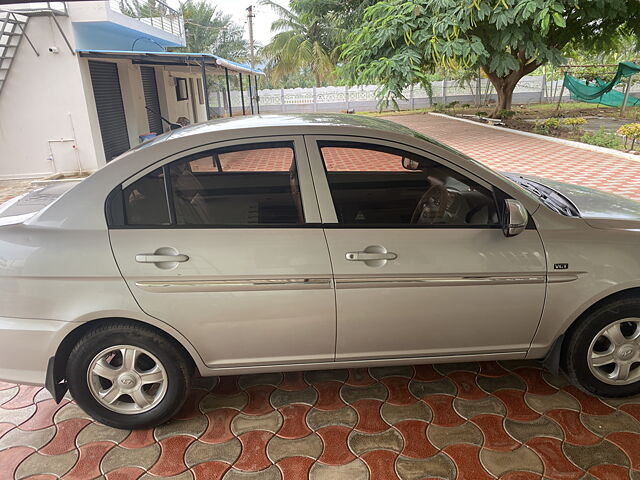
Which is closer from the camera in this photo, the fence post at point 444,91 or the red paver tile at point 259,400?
the red paver tile at point 259,400

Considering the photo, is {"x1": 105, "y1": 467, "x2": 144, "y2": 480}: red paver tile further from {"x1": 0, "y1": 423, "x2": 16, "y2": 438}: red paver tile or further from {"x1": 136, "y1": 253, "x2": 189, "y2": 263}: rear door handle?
{"x1": 136, "y1": 253, "x2": 189, "y2": 263}: rear door handle

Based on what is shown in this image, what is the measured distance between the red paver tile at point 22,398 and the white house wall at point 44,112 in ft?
29.6

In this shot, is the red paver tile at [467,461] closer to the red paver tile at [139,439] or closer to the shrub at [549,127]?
the red paver tile at [139,439]

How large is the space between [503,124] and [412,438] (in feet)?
58.0

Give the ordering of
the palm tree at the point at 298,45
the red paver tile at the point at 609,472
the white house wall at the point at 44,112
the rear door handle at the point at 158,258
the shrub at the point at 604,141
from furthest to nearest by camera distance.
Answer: the palm tree at the point at 298,45 < the shrub at the point at 604,141 < the white house wall at the point at 44,112 < the rear door handle at the point at 158,258 < the red paver tile at the point at 609,472

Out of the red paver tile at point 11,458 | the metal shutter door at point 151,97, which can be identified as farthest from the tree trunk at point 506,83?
the red paver tile at point 11,458

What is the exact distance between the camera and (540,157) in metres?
11.4

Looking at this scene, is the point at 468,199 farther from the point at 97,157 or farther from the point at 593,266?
the point at 97,157

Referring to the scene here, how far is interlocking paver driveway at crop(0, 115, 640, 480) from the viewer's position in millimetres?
2326

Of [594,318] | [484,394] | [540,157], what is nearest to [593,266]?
[594,318]

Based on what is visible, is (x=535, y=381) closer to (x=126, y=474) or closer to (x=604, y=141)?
(x=126, y=474)

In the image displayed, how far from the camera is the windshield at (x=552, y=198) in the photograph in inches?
107

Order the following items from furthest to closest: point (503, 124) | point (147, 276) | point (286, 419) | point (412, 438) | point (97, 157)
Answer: point (503, 124), point (97, 157), point (286, 419), point (412, 438), point (147, 276)

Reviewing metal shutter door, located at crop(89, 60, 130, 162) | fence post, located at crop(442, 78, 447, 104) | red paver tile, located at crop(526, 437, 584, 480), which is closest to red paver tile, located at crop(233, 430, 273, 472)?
red paver tile, located at crop(526, 437, 584, 480)
